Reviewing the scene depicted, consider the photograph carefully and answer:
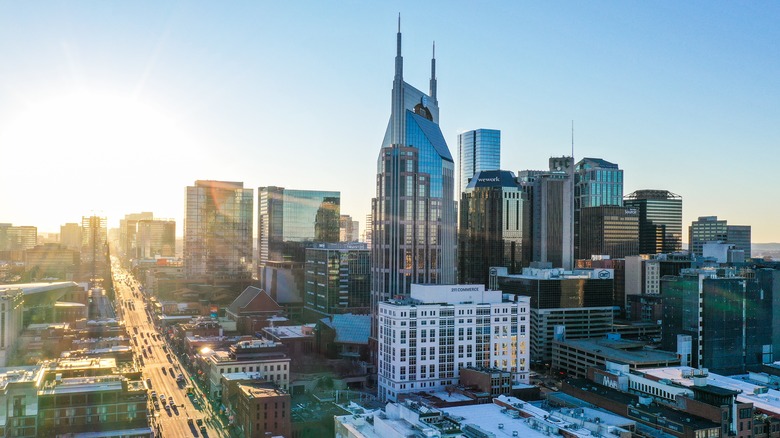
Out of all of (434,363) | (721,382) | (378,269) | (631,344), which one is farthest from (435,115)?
(721,382)

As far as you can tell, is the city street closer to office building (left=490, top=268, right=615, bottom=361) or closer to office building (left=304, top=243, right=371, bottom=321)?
office building (left=304, top=243, right=371, bottom=321)

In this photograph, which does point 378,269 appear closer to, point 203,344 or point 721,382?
point 203,344

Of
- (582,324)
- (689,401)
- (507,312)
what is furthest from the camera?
(582,324)

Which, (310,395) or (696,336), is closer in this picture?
(310,395)

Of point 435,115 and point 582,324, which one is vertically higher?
point 435,115

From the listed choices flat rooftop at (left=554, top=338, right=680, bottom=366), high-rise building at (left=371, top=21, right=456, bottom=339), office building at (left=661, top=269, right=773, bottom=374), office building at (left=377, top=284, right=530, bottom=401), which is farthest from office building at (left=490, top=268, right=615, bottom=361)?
office building at (left=377, top=284, right=530, bottom=401)

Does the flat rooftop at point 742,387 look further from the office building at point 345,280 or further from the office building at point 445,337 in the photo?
the office building at point 345,280

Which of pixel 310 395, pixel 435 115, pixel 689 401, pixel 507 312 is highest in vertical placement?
pixel 435 115

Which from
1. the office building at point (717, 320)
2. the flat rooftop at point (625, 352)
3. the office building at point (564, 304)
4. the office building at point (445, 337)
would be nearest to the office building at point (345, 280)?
the office building at point (564, 304)
